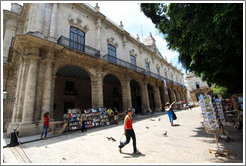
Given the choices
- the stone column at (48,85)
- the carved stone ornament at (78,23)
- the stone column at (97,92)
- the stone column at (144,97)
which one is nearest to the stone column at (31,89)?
the stone column at (48,85)

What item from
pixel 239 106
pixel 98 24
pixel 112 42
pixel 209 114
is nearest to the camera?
pixel 209 114

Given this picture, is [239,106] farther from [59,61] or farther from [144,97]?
[144,97]

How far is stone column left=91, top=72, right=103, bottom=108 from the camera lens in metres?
11.6

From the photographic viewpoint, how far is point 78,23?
42.5 feet

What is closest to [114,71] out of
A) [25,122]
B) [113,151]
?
[25,122]

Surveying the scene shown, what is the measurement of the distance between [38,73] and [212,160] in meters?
10.4

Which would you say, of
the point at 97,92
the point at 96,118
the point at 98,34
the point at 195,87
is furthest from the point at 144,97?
the point at 195,87

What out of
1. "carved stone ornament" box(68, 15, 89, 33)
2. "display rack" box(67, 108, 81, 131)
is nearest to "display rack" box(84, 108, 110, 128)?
"display rack" box(67, 108, 81, 131)

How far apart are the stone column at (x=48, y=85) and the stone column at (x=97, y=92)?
3994 millimetres

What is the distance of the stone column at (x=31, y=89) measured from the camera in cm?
749

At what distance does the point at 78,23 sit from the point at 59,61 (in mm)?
5687

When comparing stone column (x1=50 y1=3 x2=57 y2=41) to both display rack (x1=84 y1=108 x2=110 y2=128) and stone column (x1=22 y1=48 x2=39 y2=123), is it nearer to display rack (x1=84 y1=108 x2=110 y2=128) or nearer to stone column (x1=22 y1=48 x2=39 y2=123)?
stone column (x1=22 y1=48 x2=39 y2=123)

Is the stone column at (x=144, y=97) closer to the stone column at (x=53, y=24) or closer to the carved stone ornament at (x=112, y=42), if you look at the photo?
the carved stone ornament at (x=112, y=42)

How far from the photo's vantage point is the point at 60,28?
11.3 meters
